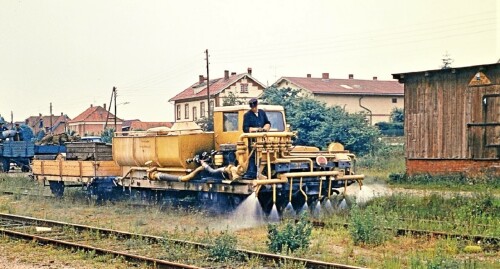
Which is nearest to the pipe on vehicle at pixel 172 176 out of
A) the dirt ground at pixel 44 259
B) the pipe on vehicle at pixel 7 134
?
the dirt ground at pixel 44 259

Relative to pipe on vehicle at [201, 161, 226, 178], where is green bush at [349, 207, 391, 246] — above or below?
below

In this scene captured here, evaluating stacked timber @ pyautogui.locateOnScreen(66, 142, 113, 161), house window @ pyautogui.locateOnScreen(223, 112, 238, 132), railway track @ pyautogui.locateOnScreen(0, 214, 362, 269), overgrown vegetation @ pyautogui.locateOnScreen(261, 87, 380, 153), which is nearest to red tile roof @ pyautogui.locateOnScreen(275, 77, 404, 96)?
overgrown vegetation @ pyautogui.locateOnScreen(261, 87, 380, 153)

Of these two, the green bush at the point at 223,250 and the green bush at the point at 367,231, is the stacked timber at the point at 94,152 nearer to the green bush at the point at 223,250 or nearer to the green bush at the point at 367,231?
the green bush at the point at 367,231

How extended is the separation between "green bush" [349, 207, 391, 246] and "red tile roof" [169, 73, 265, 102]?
51.8 m

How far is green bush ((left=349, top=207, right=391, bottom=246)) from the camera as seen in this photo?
11758 millimetres

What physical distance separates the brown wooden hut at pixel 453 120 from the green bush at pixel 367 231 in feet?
37.9

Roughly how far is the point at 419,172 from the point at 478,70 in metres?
4.20

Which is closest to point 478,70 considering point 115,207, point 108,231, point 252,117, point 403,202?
point 403,202

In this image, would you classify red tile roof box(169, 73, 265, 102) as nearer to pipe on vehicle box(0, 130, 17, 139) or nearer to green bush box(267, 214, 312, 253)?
pipe on vehicle box(0, 130, 17, 139)

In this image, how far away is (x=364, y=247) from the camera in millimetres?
11609

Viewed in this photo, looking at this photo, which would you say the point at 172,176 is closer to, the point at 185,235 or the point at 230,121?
the point at 230,121

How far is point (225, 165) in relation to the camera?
50.3 ft

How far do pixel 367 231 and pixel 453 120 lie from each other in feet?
41.9

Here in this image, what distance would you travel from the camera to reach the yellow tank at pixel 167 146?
1627cm
